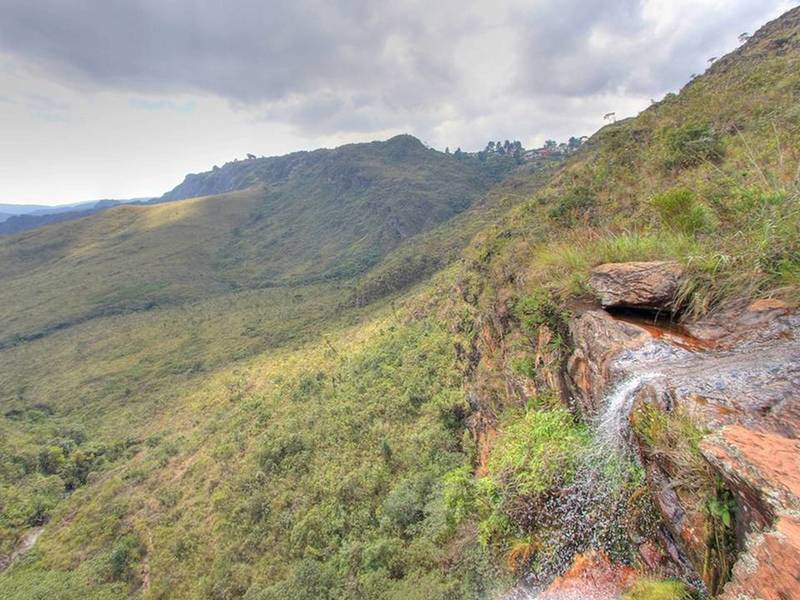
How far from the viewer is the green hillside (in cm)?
568

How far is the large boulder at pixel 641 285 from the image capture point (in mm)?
4602

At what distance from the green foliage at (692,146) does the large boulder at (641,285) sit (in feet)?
26.6

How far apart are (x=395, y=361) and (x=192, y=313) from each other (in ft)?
197

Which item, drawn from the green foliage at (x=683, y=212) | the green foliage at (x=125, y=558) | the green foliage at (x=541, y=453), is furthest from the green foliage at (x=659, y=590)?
the green foliage at (x=125, y=558)

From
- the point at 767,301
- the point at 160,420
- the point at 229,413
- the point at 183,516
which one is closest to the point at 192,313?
the point at 160,420

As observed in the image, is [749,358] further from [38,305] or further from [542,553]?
[38,305]

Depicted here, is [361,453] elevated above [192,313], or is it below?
above

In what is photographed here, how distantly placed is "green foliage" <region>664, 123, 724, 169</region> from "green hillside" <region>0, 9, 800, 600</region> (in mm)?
69

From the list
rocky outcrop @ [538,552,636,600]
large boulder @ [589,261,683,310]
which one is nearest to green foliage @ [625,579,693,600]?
rocky outcrop @ [538,552,636,600]

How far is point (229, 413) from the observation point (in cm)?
3322

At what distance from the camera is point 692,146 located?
11445mm

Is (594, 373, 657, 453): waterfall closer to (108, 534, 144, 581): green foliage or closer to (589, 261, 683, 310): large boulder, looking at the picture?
(589, 261, 683, 310): large boulder

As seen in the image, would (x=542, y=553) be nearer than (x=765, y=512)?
No

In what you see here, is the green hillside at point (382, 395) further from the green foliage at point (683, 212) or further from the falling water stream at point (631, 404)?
the falling water stream at point (631, 404)
